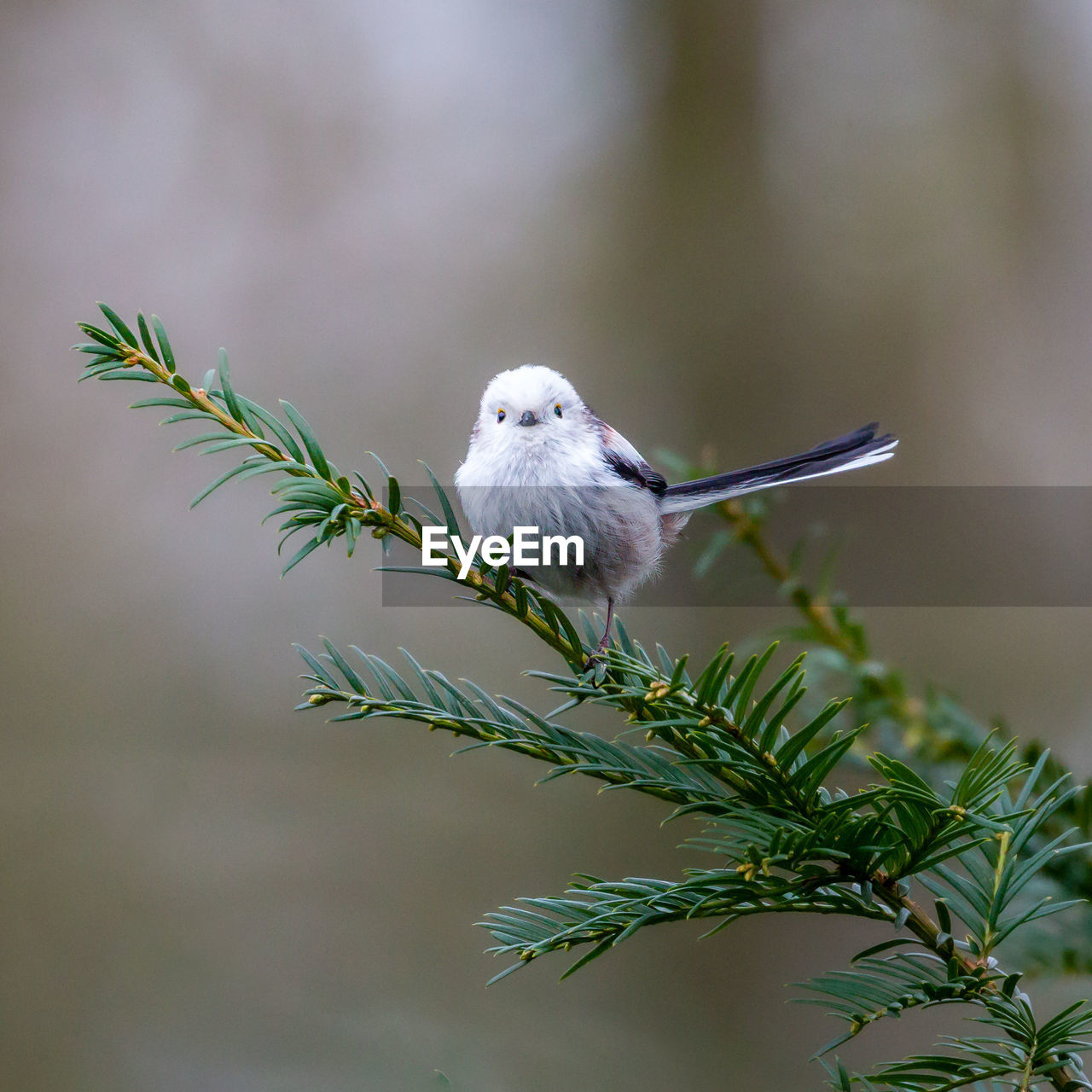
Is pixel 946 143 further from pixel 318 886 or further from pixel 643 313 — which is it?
pixel 318 886

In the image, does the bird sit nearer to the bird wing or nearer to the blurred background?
the bird wing

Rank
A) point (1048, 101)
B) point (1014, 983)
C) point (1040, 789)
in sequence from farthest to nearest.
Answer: point (1048, 101), point (1040, 789), point (1014, 983)

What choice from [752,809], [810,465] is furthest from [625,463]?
[752,809]

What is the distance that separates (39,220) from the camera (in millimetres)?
1381

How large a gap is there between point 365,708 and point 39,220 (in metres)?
1.43

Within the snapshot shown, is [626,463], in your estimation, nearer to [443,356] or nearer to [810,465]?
[810,465]

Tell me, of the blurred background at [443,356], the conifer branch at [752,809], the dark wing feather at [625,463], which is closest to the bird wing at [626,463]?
the dark wing feather at [625,463]

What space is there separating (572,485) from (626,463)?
48mm

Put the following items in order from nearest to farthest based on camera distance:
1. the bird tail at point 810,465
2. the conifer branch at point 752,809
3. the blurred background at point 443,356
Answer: the conifer branch at point 752,809 → the bird tail at point 810,465 → the blurred background at point 443,356

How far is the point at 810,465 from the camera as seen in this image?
398 millimetres

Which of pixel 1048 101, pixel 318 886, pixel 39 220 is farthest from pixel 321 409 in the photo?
pixel 1048 101

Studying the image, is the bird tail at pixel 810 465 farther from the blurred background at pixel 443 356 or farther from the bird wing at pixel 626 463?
the blurred background at pixel 443 356

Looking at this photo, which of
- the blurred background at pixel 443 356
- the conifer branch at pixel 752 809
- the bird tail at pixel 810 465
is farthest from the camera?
the blurred background at pixel 443 356

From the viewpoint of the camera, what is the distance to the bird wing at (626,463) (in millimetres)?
471
